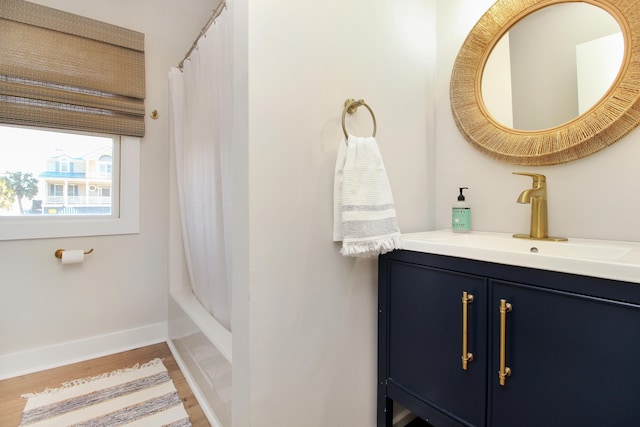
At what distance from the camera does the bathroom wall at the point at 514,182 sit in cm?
103

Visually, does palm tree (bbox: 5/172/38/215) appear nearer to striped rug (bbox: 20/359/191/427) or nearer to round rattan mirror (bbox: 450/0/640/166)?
striped rug (bbox: 20/359/191/427)

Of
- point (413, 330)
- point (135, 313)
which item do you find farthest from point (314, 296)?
point (135, 313)

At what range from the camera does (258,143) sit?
965 mm

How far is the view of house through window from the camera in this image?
1.76 m

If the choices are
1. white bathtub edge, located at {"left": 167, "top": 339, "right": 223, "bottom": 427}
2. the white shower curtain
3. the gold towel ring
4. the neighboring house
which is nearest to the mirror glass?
the gold towel ring

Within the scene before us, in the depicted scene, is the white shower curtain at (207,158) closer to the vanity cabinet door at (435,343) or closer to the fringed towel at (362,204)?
the fringed towel at (362,204)

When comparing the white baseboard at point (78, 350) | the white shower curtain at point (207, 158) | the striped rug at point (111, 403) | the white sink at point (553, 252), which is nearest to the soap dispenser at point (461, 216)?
the white sink at point (553, 252)

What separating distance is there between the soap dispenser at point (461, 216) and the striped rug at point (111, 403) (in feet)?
4.95

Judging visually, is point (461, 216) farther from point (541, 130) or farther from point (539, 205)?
point (541, 130)

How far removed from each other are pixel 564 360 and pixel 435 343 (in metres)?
0.35

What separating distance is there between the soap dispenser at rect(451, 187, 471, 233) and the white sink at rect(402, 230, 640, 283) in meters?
0.03

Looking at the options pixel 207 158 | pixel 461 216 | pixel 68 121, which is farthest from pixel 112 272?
pixel 461 216

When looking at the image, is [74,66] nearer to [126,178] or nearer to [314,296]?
[126,178]

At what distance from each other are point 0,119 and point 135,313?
4.50 ft
